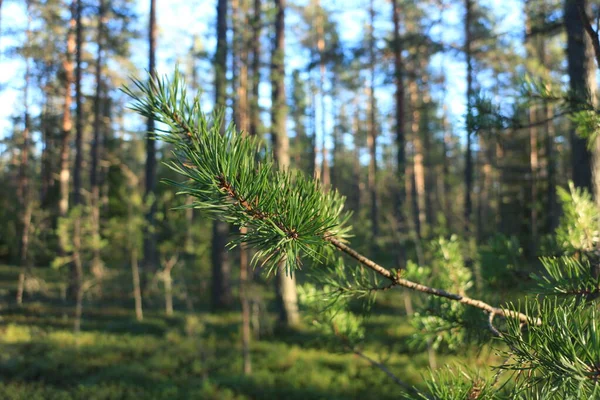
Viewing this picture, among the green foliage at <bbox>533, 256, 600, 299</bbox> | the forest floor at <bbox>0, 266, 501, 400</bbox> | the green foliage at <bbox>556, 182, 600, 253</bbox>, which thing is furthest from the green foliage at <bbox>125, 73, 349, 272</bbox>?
the forest floor at <bbox>0, 266, 501, 400</bbox>

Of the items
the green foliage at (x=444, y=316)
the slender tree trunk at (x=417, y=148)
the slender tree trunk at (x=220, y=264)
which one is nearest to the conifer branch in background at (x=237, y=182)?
the green foliage at (x=444, y=316)

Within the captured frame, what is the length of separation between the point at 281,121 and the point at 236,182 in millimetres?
8028

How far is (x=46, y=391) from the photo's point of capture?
627cm

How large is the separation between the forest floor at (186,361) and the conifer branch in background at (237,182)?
4084 mm

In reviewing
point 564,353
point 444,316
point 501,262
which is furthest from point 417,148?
point 564,353

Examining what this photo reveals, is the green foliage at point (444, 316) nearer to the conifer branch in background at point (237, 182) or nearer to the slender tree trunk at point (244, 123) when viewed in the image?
the conifer branch in background at point (237, 182)

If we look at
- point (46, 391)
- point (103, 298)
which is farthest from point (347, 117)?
point (46, 391)

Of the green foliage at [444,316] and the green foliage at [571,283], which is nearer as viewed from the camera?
the green foliage at [571,283]

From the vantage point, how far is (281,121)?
880 cm

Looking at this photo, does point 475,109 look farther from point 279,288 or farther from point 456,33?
point 456,33

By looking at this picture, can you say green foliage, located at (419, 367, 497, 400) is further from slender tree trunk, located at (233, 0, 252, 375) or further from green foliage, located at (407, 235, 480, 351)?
slender tree trunk, located at (233, 0, 252, 375)

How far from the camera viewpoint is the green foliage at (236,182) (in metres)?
0.90

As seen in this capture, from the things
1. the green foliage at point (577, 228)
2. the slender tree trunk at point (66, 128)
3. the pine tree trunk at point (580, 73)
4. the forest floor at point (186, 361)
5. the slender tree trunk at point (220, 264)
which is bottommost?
the forest floor at point (186, 361)

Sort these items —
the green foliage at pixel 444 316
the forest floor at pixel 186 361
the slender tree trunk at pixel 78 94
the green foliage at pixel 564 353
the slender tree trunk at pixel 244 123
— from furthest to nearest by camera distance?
the slender tree trunk at pixel 78 94, the slender tree trunk at pixel 244 123, the forest floor at pixel 186 361, the green foliage at pixel 444 316, the green foliage at pixel 564 353
